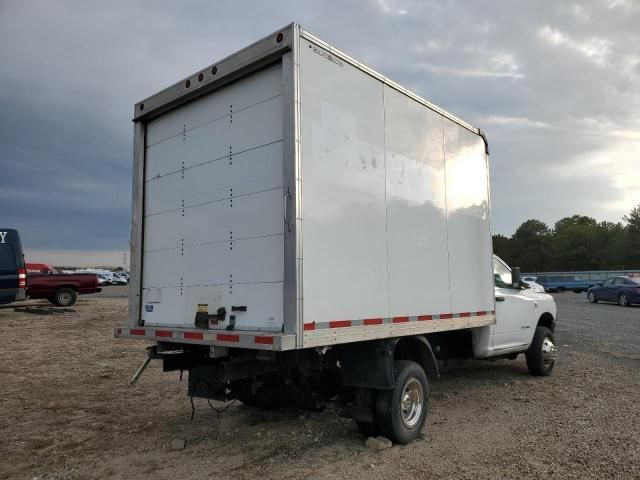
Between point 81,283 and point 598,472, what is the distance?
19.9 m

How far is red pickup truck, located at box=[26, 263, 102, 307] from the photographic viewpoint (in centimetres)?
1934

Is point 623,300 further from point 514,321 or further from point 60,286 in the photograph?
point 60,286

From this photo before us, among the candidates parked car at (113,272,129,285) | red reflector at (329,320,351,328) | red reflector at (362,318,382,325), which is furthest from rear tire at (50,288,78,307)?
parked car at (113,272,129,285)

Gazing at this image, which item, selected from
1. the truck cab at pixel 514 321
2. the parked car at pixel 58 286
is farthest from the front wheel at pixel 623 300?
the parked car at pixel 58 286

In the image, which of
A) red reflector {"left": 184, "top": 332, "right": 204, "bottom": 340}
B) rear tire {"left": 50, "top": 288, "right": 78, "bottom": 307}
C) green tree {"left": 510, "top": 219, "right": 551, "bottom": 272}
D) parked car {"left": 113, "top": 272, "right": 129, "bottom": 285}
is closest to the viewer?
red reflector {"left": 184, "top": 332, "right": 204, "bottom": 340}

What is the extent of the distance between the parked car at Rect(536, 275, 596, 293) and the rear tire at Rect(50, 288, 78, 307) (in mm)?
36556

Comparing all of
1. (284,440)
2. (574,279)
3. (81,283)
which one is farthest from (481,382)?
(574,279)

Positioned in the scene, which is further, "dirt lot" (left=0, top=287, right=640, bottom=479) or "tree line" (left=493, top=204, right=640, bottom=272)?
"tree line" (left=493, top=204, right=640, bottom=272)

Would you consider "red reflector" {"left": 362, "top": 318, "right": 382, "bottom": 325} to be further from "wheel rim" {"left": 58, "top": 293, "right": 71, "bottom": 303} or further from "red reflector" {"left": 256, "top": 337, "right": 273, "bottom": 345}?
"wheel rim" {"left": 58, "top": 293, "right": 71, "bottom": 303}

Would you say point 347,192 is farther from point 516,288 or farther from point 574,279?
point 574,279

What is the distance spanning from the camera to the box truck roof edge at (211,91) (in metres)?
4.14

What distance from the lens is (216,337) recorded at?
4.41m

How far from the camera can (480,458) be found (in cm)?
467

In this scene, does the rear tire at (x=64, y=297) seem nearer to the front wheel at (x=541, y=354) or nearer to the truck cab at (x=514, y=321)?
the truck cab at (x=514, y=321)
